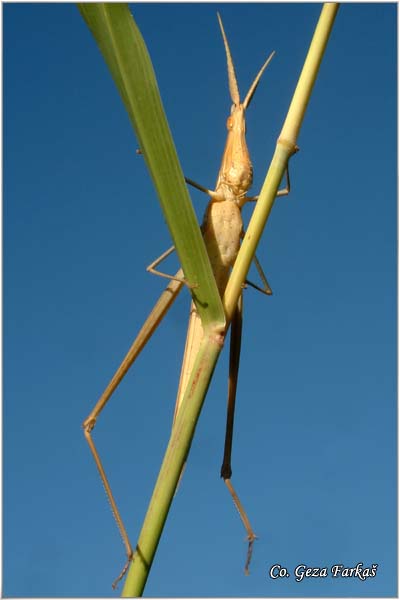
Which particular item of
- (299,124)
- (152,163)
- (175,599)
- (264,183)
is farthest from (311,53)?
(175,599)

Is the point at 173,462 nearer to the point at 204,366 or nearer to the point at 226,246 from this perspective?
A: the point at 204,366

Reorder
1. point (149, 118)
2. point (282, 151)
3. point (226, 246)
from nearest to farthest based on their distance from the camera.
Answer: point (149, 118)
point (282, 151)
point (226, 246)

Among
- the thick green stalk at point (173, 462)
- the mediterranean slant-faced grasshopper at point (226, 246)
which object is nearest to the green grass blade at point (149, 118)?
the thick green stalk at point (173, 462)

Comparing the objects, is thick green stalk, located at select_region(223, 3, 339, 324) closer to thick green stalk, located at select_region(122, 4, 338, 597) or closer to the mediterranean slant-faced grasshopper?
thick green stalk, located at select_region(122, 4, 338, 597)

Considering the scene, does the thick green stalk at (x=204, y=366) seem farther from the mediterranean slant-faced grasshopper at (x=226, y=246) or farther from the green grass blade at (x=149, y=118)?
the mediterranean slant-faced grasshopper at (x=226, y=246)

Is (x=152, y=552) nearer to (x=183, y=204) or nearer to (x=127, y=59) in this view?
(x=183, y=204)

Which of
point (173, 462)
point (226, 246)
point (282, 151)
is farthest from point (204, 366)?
point (226, 246)

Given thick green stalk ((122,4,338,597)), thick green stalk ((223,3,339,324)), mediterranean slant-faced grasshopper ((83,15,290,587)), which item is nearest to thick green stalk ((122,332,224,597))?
thick green stalk ((122,4,338,597))
